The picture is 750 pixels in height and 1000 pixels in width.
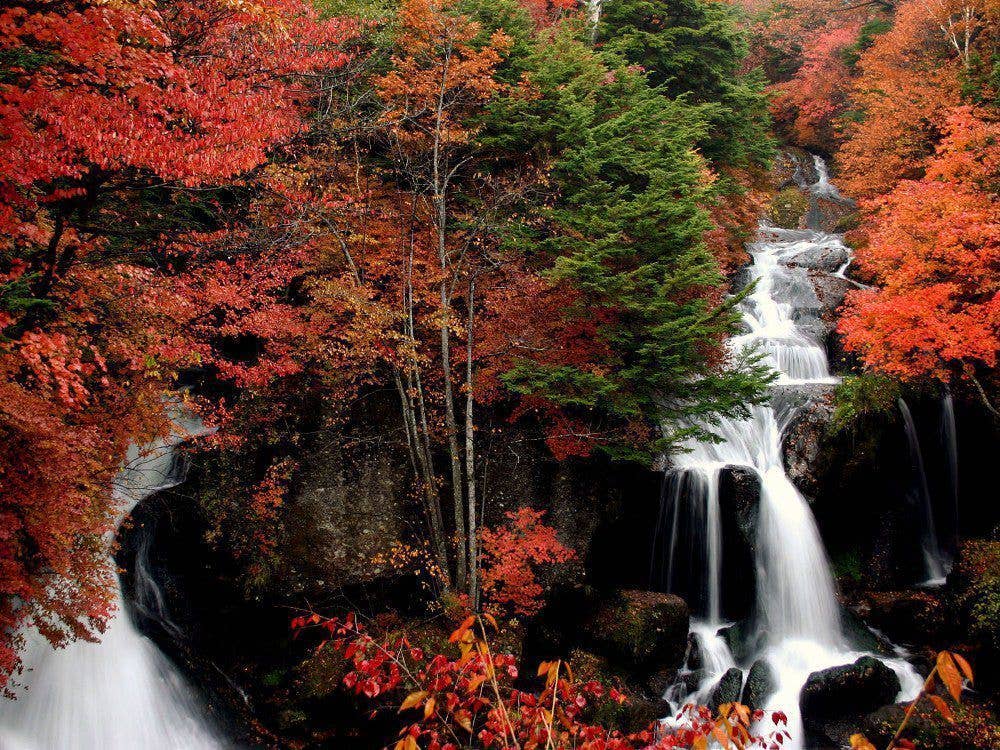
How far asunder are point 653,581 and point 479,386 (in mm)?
5694

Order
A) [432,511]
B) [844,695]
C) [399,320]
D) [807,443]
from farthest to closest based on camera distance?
[807,443], [399,320], [432,511], [844,695]

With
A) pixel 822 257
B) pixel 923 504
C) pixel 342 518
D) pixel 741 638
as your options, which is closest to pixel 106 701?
pixel 342 518

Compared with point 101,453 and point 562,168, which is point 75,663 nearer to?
point 101,453

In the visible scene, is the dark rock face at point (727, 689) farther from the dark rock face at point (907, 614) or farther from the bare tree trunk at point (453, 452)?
the bare tree trunk at point (453, 452)

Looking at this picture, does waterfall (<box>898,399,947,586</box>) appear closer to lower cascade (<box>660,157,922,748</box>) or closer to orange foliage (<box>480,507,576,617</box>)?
lower cascade (<box>660,157,922,748</box>)

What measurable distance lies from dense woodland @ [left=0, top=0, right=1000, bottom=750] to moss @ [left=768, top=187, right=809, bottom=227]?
8.19 m

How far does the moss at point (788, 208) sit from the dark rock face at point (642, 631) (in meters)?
18.0

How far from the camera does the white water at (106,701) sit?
702 centimetres

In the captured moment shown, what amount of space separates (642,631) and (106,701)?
846cm

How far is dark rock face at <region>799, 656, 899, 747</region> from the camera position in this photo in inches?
349

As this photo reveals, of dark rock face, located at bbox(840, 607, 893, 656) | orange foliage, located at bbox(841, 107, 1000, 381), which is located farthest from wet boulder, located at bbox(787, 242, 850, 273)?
dark rock face, located at bbox(840, 607, 893, 656)

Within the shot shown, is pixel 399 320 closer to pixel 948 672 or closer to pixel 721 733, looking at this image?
pixel 721 733

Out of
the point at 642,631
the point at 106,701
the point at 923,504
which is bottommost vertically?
the point at 642,631

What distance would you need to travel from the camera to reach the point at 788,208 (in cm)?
2297
